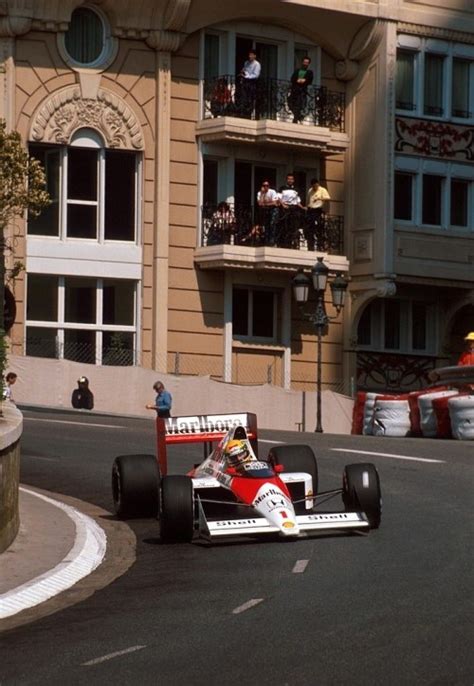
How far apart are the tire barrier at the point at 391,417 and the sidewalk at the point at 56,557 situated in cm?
1263

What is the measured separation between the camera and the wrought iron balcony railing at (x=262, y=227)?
Result: 4438cm

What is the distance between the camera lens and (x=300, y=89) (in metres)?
45.3

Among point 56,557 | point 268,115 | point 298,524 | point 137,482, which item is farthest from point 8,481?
point 268,115

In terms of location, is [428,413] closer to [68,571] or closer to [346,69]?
[346,69]

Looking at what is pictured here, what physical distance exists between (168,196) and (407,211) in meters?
6.73

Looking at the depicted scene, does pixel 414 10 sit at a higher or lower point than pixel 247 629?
higher

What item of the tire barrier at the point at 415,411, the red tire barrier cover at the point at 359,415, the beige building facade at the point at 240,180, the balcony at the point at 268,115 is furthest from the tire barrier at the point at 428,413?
the balcony at the point at 268,115

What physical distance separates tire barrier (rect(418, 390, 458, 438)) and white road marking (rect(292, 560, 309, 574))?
53.9 feet

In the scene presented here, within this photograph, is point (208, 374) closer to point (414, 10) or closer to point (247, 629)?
point (414, 10)

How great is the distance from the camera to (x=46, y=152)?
43.2 m

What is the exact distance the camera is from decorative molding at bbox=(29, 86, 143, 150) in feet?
139

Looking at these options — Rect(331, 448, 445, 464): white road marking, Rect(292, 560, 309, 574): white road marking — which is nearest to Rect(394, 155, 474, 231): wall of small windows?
Rect(331, 448, 445, 464): white road marking

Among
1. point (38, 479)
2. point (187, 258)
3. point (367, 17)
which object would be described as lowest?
point (38, 479)

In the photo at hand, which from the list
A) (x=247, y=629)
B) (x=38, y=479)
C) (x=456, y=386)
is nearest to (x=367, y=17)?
(x=456, y=386)
